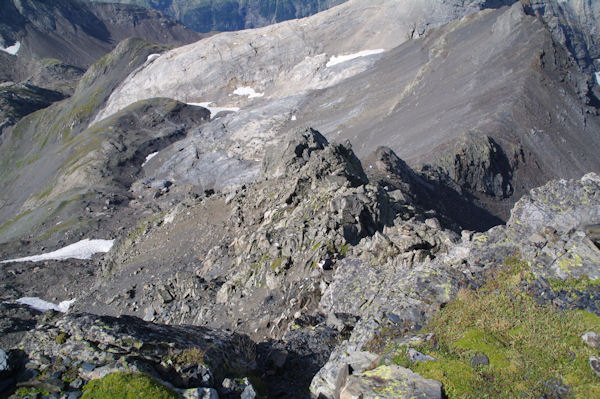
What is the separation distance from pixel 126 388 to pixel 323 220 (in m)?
11.5

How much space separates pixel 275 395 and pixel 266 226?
12910 millimetres

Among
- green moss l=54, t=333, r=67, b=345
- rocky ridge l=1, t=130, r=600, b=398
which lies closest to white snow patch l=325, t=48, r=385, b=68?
rocky ridge l=1, t=130, r=600, b=398

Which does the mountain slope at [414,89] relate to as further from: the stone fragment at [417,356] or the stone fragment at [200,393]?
the stone fragment at [200,393]

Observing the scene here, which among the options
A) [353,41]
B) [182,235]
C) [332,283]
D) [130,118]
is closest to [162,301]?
[182,235]

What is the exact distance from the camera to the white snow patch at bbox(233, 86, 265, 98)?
9244 centimetres

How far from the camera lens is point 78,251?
151ft

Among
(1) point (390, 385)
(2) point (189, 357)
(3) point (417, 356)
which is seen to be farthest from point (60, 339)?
(3) point (417, 356)

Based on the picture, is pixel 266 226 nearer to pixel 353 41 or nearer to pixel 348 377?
pixel 348 377

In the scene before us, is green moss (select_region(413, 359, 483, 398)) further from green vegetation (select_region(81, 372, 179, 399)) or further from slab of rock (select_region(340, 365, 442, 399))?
green vegetation (select_region(81, 372, 179, 399))

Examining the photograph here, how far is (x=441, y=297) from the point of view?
1040cm

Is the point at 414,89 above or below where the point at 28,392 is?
below

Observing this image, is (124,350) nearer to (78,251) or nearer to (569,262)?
(569,262)

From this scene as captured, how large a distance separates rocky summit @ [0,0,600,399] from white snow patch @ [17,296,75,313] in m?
0.24

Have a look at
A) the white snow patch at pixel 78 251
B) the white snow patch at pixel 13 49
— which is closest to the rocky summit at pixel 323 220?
the white snow patch at pixel 78 251
